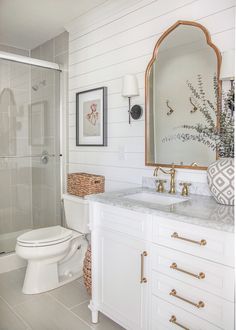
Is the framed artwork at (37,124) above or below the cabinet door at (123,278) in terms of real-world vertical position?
above

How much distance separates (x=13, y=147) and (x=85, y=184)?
1.08 meters

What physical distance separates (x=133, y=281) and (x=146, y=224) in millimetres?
379

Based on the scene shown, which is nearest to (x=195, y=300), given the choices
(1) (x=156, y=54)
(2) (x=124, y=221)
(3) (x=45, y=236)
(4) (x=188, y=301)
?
(4) (x=188, y=301)

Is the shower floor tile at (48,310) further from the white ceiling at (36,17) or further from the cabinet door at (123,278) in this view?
the white ceiling at (36,17)

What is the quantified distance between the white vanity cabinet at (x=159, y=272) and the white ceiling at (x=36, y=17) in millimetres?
Result: 1841

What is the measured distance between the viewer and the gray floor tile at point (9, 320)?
199 cm

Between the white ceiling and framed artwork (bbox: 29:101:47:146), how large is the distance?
2.52 ft

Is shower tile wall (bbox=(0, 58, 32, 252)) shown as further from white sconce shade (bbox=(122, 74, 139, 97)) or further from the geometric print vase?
the geometric print vase

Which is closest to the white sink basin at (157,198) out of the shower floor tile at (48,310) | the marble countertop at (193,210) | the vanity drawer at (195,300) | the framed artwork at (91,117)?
the marble countertop at (193,210)

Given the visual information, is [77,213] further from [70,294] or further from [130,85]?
[130,85]

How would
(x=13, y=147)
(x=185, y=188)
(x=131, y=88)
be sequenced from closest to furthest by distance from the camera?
(x=185, y=188) → (x=131, y=88) → (x=13, y=147)

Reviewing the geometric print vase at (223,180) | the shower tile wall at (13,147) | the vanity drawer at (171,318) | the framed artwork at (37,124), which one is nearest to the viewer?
the vanity drawer at (171,318)

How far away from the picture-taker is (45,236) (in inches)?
104

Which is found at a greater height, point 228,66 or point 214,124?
point 228,66
